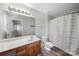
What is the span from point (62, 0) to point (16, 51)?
1.26m

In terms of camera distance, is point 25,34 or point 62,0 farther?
point 25,34

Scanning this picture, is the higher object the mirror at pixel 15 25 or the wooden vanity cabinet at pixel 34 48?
the mirror at pixel 15 25

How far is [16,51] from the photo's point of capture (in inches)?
51.9

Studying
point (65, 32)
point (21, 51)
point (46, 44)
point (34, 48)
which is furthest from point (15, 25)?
point (65, 32)

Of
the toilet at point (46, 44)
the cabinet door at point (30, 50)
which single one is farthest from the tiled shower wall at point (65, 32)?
the cabinet door at point (30, 50)

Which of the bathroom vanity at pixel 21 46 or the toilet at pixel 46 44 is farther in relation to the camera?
the toilet at pixel 46 44

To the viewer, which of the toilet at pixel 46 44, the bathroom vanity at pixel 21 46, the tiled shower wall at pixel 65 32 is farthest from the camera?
the toilet at pixel 46 44

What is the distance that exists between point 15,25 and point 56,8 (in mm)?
846

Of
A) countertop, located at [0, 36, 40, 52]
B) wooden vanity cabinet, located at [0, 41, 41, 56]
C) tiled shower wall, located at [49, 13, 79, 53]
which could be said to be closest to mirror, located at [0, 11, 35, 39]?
countertop, located at [0, 36, 40, 52]

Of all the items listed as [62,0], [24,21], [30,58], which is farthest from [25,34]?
[62,0]

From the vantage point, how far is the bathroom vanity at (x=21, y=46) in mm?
1261

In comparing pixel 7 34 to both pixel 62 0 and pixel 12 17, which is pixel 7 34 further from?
pixel 62 0

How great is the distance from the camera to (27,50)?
1455 mm

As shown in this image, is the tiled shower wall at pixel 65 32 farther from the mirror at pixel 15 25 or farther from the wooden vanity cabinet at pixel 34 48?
the mirror at pixel 15 25
